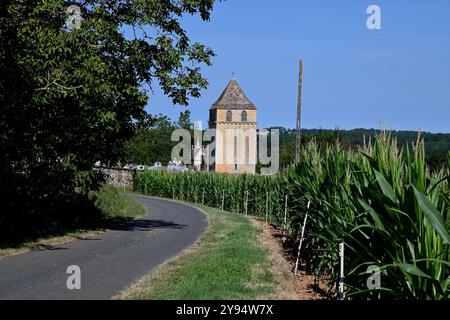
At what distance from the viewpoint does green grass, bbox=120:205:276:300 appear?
30.7 ft

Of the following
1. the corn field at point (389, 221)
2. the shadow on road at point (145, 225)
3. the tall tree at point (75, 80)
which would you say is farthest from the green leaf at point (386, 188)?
the shadow on road at point (145, 225)

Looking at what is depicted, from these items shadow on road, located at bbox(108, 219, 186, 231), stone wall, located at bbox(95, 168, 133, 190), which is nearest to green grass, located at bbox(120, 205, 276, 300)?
shadow on road, located at bbox(108, 219, 186, 231)

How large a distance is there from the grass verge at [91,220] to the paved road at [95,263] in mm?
591

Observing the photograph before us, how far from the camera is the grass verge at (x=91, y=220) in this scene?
55.4 ft

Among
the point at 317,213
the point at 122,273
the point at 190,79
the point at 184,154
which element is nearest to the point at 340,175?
the point at 317,213

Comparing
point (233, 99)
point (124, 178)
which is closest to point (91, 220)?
point (124, 178)

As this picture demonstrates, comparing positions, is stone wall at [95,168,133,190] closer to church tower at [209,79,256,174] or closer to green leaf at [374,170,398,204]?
church tower at [209,79,256,174]

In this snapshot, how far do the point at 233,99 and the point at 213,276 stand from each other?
89.6 meters

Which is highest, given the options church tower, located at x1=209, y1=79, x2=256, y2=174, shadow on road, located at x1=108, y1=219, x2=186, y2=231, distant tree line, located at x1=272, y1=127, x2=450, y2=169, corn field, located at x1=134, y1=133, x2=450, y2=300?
church tower, located at x1=209, y1=79, x2=256, y2=174

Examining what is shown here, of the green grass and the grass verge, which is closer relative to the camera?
the green grass

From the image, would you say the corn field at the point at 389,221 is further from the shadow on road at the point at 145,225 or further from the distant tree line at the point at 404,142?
the shadow on road at the point at 145,225

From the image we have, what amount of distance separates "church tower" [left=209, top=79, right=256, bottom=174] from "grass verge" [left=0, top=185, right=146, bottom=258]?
60.6 meters

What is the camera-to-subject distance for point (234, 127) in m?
98.5

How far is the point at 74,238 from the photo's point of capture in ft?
64.2
